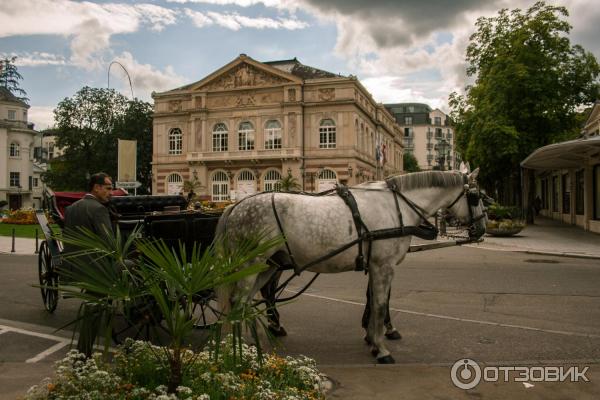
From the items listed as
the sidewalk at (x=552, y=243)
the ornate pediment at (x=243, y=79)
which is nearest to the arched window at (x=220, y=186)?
the ornate pediment at (x=243, y=79)

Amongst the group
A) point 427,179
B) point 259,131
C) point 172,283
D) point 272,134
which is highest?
point 259,131

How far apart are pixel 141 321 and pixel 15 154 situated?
77.1 m

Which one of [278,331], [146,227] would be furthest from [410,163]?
[146,227]

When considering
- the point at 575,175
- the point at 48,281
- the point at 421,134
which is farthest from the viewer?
the point at 421,134

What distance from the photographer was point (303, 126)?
57625mm

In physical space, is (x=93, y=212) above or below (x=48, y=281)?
above

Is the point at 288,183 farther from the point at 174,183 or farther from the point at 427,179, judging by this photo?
the point at 427,179

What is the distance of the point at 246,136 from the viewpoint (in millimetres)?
59594

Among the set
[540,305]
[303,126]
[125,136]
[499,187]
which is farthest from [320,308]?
[125,136]

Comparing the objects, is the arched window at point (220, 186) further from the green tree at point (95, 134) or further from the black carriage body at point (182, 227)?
the black carriage body at point (182, 227)

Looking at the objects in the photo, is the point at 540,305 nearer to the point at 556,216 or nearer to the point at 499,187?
the point at 556,216

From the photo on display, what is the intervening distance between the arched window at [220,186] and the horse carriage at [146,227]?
1951 inches

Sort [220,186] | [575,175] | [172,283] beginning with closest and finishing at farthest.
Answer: [172,283]
[575,175]
[220,186]

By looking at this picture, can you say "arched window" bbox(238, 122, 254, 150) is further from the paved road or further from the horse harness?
the horse harness
